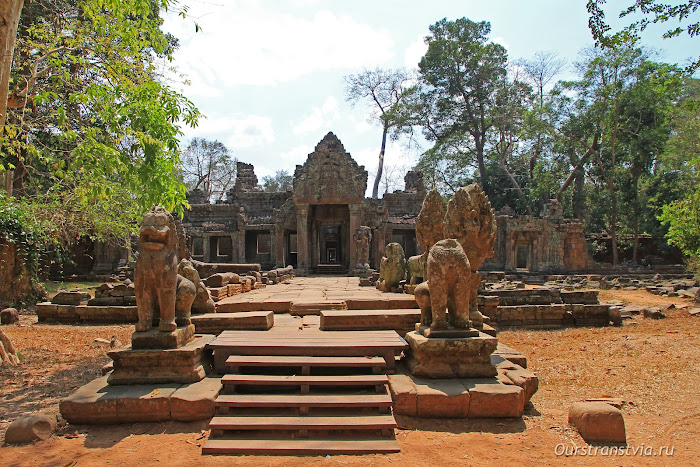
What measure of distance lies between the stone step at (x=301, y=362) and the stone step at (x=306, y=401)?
356 mm

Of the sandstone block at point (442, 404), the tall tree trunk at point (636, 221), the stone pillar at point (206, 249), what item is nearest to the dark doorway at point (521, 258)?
the tall tree trunk at point (636, 221)

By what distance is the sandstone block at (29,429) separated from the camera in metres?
3.67

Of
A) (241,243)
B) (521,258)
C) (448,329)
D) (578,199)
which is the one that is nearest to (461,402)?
(448,329)

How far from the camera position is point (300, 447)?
11.3ft

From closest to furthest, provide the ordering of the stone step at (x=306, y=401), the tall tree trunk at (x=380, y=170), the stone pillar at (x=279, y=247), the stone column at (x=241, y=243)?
the stone step at (x=306, y=401), the stone pillar at (x=279, y=247), the stone column at (x=241, y=243), the tall tree trunk at (x=380, y=170)

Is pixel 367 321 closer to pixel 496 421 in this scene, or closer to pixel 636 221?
pixel 496 421

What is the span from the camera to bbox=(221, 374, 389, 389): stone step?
411 cm

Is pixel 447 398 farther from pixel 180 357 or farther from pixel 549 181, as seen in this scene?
pixel 549 181

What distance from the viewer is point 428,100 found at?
3288 cm

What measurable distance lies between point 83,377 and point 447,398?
4.91 metres

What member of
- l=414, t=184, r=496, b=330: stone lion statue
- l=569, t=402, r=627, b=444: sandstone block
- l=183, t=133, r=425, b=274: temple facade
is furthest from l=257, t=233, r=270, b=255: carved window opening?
l=569, t=402, r=627, b=444: sandstone block

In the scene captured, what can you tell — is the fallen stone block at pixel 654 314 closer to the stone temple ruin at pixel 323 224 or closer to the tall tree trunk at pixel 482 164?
the stone temple ruin at pixel 323 224

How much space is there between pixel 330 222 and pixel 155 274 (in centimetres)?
1836

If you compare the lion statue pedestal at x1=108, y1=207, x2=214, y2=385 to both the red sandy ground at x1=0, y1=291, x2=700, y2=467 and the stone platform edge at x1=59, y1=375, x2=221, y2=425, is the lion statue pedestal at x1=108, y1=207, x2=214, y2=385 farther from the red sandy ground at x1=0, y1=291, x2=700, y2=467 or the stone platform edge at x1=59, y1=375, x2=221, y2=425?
the red sandy ground at x1=0, y1=291, x2=700, y2=467
